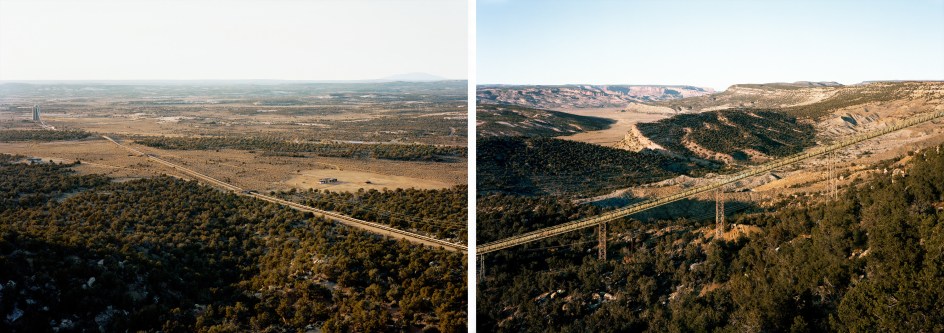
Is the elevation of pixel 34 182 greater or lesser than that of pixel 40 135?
lesser

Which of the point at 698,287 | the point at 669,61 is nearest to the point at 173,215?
the point at 698,287

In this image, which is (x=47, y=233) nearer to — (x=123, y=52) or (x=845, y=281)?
(x=123, y=52)

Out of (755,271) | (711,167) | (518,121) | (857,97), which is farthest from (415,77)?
(857,97)

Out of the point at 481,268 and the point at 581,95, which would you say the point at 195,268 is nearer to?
the point at 481,268

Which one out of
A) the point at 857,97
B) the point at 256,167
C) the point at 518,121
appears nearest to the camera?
the point at 857,97

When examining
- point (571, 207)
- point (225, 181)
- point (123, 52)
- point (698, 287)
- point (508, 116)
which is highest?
point (123, 52)

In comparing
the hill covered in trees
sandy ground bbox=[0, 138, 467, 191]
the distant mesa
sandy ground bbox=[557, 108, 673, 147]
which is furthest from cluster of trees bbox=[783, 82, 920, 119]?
the distant mesa

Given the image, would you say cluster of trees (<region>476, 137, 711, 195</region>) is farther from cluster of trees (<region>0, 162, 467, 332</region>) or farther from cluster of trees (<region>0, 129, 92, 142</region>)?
cluster of trees (<region>0, 129, 92, 142</region>)
